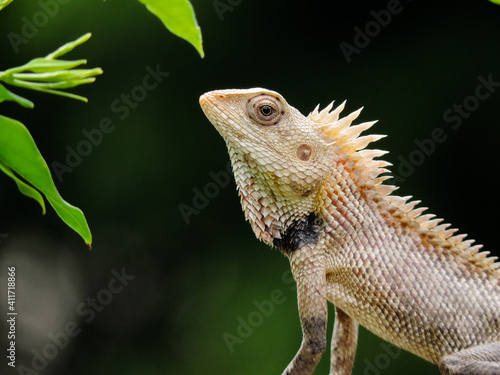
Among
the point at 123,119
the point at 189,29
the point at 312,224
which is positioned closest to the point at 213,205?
the point at 123,119

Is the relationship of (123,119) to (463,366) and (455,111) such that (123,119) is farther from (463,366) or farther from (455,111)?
(463,366)

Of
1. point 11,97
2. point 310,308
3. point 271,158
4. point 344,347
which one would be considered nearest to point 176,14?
point 11,97

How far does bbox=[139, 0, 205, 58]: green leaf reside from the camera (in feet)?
2.02

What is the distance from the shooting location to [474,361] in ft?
4.42

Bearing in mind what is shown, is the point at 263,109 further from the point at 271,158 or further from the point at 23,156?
the point at 23,156

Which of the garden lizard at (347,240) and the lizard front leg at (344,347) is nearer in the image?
the garden lizard at (347,240)

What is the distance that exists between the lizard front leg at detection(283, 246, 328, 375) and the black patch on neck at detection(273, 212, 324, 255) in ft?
0.07

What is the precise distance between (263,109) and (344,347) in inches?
26.5

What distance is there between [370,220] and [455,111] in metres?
2.09

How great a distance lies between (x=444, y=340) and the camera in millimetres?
1435

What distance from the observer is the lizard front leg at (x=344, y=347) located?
1.67 m

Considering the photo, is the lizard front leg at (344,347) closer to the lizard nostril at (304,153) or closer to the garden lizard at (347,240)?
the garden lizard at (347,240)

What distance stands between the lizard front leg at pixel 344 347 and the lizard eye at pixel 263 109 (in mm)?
543


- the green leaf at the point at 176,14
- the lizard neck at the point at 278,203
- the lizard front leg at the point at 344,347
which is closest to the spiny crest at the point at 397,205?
the lizard neck at the point at 278,203
